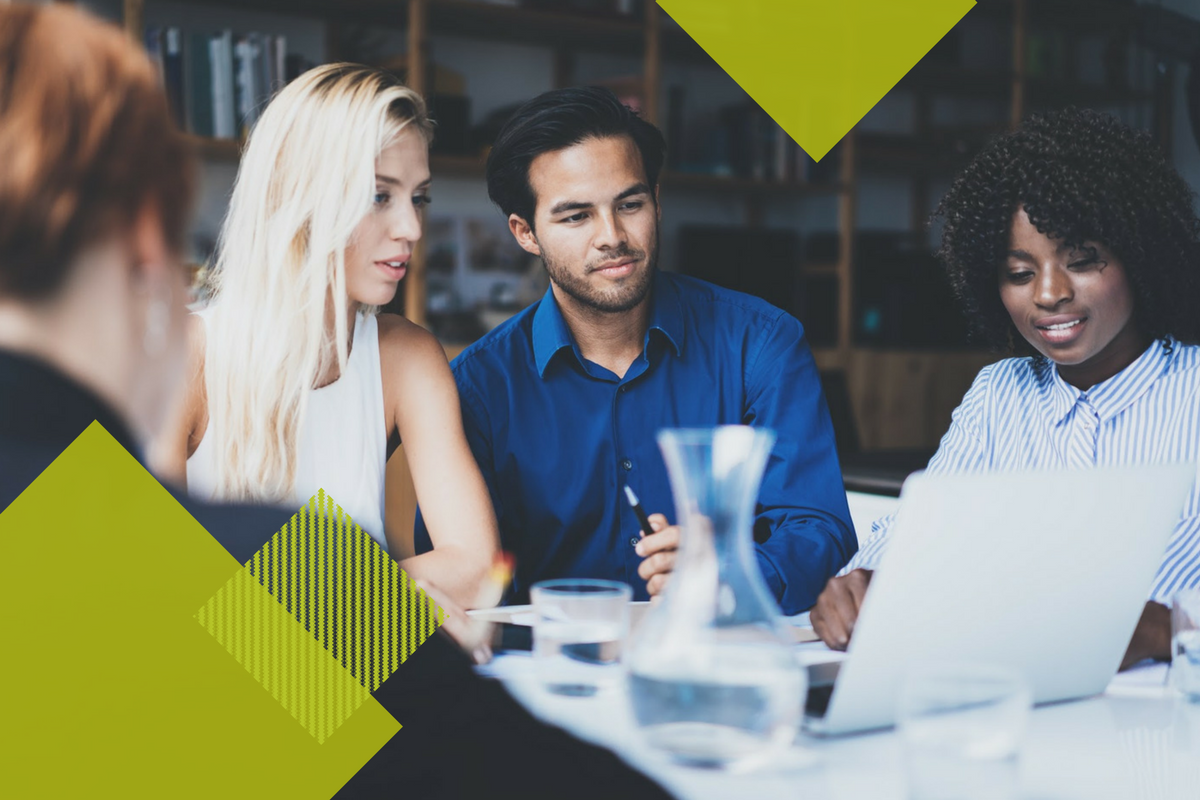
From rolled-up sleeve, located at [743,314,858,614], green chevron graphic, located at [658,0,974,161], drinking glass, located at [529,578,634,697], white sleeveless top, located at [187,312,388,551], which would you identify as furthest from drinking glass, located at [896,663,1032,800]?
green chevron graphic, located at [658,0,974,161]

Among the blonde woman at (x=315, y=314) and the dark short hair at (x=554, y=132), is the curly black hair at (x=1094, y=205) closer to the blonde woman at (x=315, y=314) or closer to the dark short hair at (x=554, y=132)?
the dark short hair at (x=554, y=132)

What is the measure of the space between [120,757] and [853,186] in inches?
162

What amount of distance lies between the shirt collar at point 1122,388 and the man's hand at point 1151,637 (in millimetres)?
544

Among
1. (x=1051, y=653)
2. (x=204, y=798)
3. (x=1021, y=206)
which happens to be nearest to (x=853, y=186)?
(x=1021, y=206)

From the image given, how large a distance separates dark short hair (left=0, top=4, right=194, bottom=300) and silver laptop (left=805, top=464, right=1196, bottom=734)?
19.7 inches

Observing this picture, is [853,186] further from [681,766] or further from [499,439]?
[681,766]

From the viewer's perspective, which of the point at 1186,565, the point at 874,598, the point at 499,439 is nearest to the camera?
the point at 874,598

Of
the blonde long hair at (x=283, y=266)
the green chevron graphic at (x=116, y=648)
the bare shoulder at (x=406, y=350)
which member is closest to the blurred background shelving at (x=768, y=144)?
the bare shoulder at (x=406, y=350)

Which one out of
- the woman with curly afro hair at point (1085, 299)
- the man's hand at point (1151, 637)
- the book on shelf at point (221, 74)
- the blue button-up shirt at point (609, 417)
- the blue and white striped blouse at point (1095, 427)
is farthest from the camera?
the book on shelf at point (221, 74)

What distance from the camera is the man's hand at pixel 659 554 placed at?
1202mm

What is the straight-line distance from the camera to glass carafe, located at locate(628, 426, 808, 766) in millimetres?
736

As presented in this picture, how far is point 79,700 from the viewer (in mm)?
585

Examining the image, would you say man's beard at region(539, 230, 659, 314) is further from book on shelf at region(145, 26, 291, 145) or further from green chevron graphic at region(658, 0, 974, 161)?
green chevron graphic at region(658, 0, 974, 161)

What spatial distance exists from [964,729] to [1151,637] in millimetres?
533
